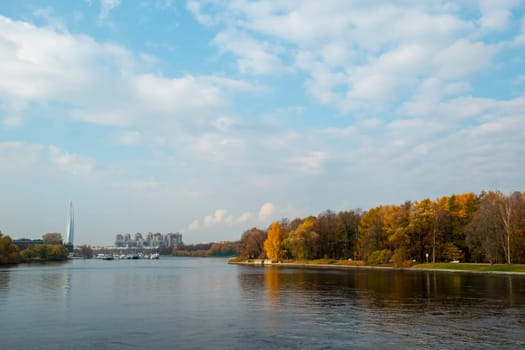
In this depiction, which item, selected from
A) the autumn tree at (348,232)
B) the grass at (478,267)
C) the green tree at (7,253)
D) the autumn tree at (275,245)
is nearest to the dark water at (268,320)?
the grass at (478,267)

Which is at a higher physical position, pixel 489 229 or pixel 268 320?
pixel 489 229

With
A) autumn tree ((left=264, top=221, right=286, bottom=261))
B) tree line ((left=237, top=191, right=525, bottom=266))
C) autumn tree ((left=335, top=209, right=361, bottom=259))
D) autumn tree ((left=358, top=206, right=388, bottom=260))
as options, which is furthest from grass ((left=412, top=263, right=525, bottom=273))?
autumn tree ((left=264, top=221, right=286, bottom=261))

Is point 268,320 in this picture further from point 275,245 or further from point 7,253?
point 7,253

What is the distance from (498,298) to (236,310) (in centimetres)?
2779

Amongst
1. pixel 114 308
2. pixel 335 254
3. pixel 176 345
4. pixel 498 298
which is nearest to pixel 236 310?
pixel 114 308

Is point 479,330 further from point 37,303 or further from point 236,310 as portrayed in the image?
point 37,303

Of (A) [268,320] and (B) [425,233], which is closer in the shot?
(A) [268,320]

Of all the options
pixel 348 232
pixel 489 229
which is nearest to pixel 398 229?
pixel 489 229

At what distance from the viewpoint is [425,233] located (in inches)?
4887

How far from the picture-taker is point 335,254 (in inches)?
6668

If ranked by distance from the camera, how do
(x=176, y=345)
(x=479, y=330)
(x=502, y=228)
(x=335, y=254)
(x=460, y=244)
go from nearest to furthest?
(x=176, y=345) → (x=479, y=330) → (x=502, y=228) → (x=460, y=244) → (x=335, y=254)

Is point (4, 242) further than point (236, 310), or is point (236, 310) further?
point (4, 242)

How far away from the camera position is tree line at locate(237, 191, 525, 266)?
98.8m

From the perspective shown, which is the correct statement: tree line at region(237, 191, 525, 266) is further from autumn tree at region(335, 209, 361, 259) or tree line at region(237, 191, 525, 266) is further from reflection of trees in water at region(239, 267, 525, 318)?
reflection of trees in water at region(239, 267, 525, 318)
